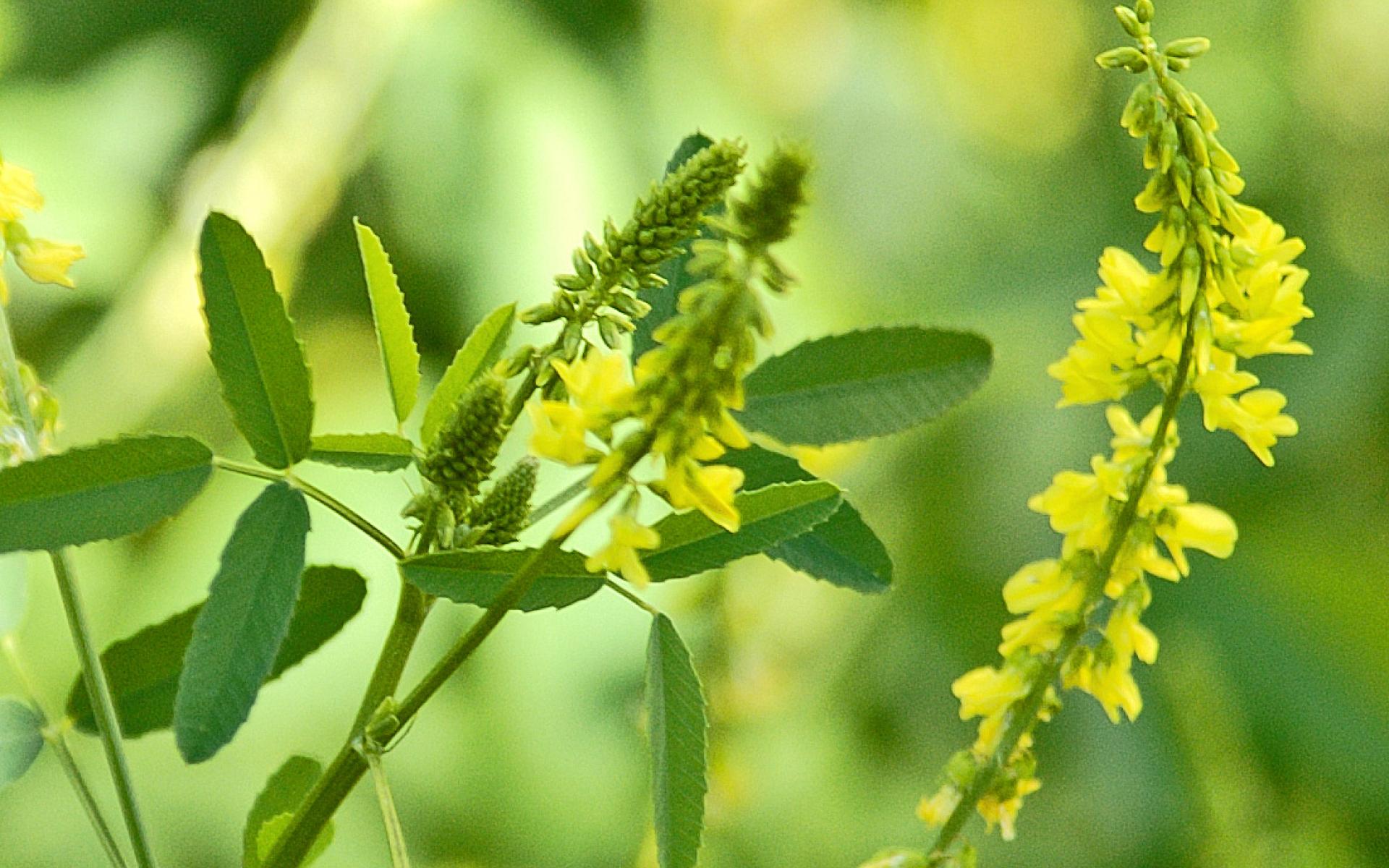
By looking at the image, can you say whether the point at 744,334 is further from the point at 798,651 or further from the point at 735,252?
the point at 798,651

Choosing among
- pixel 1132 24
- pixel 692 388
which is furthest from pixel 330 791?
pixel 1132 24

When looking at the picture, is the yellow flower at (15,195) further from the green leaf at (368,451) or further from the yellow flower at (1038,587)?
the yellow flower at (1038,587)

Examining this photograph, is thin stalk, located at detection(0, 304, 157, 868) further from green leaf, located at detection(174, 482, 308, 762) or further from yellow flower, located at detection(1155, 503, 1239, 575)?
yellow flower, located at detection(1155, 503, 1239, 575)

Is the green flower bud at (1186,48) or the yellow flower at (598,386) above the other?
the green flower bud at (1186,48)

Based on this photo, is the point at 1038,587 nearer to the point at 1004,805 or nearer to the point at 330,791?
the point at 1004,805

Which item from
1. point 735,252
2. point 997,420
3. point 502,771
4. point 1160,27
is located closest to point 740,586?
point 502,771

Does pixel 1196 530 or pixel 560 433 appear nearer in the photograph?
pixel 560 433

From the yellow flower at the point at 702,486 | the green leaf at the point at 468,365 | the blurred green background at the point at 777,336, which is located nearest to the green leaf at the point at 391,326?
the green leaf at the point at 468,365
